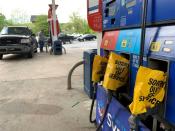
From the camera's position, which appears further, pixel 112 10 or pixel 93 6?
pixel 93 6

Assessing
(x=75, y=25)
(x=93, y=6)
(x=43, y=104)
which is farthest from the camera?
(x=75, y=25)

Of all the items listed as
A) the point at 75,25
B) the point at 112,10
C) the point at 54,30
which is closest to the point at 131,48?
the point at 112,10

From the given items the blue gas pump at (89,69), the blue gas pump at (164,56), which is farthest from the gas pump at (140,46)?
the blue gas pump at (89,69)

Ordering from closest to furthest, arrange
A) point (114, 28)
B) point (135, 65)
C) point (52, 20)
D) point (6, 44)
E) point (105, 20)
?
1. point (135, 65)
2. point (114, 28)
3. point (105, 20)
4. point (6, 44)
5. point (52, 20)

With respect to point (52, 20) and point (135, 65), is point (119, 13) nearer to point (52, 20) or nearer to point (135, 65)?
point (135, 65)

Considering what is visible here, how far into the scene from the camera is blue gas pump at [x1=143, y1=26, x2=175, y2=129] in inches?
75.0

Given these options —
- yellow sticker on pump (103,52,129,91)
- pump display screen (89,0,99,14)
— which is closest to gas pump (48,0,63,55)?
pump display screen (89,0,99,14)

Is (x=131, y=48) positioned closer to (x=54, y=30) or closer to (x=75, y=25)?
(x=54, y=30)

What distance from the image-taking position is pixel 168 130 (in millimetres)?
2053

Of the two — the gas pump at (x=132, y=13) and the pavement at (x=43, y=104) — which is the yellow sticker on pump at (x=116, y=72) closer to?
the gas pump at (x=132, y=13)

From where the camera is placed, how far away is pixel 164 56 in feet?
6.42

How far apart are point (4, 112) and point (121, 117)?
326 cm

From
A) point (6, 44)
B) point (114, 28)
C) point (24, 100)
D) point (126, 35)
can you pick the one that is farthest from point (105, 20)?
point (6, 44)

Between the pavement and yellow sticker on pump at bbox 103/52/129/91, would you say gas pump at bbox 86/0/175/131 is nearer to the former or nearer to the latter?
yellow sticker on pump at bbox 103/52/129/91
